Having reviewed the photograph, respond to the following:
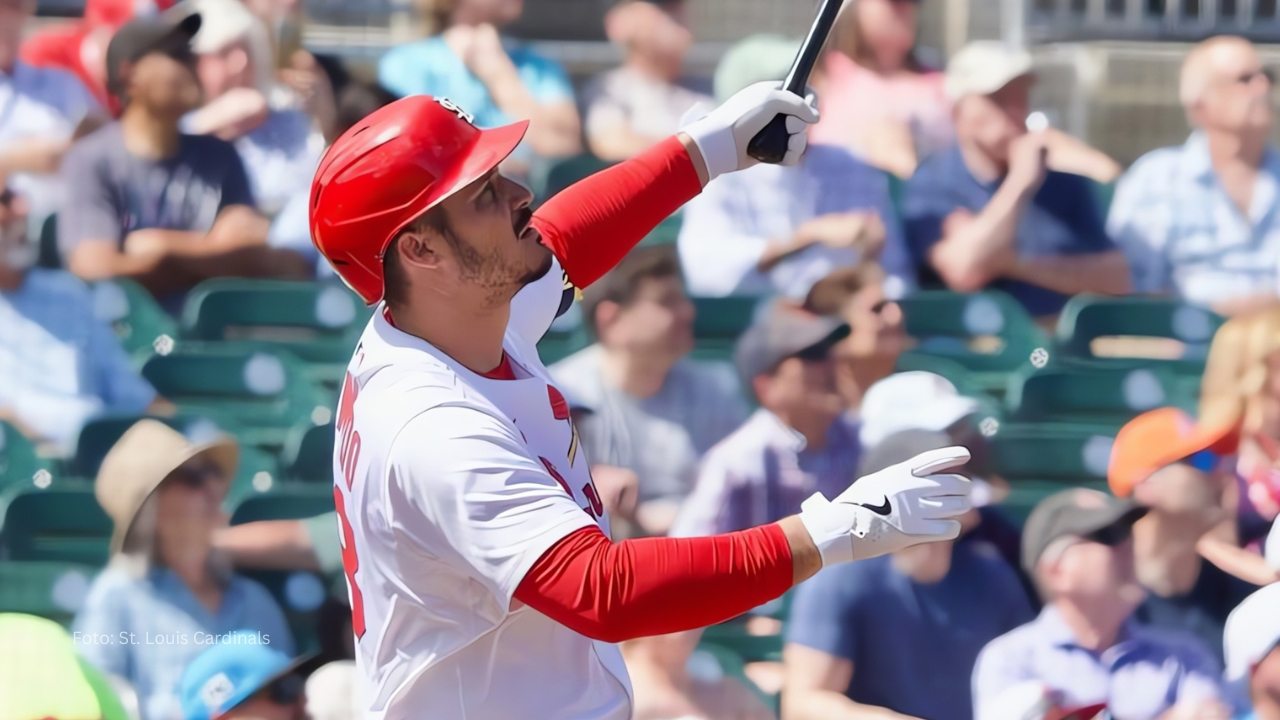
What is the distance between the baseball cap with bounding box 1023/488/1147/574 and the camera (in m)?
3.53

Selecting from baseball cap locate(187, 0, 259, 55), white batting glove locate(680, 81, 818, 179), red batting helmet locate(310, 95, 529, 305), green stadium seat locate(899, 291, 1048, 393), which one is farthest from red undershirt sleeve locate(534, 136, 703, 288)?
baseball cap locate(187, 0, 259, 55)

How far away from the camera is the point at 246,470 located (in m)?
3.88

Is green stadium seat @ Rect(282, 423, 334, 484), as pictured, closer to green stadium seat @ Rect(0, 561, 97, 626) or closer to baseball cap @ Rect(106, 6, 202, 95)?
green stadium seat @ Rect(0, 561, 97, 626)

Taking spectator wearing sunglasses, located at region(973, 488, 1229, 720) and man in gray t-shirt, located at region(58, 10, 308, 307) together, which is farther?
man in gray t-shirt, located at region(58, 10, 308, 307)

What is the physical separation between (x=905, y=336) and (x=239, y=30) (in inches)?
72.7

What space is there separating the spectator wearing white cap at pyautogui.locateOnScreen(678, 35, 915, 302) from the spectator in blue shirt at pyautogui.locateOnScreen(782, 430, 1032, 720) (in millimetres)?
618

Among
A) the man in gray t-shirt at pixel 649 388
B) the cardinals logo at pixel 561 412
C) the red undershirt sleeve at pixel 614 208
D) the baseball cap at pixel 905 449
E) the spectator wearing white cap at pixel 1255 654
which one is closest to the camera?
the cardinals logo at pixel 561 412

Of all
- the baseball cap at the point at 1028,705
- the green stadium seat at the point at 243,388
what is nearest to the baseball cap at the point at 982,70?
the baseball cap at the point at 1028,705

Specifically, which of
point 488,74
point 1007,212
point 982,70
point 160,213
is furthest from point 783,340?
point 160,213

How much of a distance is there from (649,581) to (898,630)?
1.85m

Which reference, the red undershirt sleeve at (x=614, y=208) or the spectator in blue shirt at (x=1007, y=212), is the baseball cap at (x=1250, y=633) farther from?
the red undershirt sleeve at (x=614, y=208)

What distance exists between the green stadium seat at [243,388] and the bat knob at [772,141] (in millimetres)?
1908

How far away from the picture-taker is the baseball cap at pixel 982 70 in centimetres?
410

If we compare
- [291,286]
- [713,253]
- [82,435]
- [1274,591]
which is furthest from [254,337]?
[1274,591]
